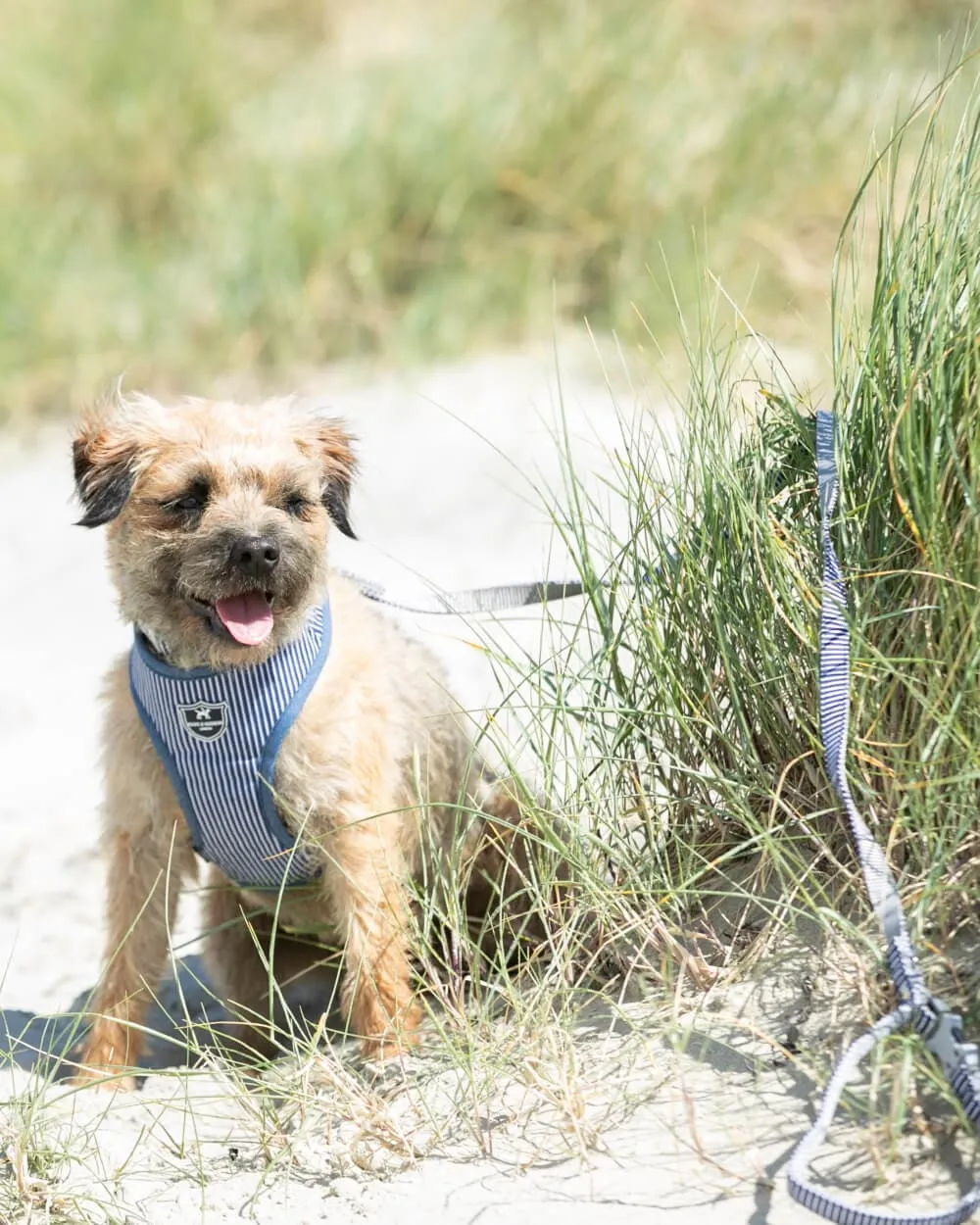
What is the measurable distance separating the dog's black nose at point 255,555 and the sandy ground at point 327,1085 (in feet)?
1.50

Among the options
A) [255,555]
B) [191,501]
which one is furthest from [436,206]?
[255,555]

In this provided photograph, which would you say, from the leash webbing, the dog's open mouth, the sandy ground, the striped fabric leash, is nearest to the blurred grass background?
the sandy ground

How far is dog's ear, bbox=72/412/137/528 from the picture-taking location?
3730 millimetres

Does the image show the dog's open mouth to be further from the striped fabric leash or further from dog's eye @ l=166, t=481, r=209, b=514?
the striped fabric leash

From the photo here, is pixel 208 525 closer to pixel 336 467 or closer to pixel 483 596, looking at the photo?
pixel 336 467

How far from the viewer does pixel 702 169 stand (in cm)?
888

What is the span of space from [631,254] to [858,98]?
186 centimetres

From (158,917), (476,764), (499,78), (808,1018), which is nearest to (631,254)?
(499,78)

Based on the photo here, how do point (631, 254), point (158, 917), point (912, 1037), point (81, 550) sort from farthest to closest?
1. point (631, 254)
2. point (81, 550)
3. point (158, 917)
4. point (912, 1037)

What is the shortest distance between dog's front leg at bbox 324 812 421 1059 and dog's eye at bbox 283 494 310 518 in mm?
820

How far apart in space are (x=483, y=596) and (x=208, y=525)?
2.73 feet

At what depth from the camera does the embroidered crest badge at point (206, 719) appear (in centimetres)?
362

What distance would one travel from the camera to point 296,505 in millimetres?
3844

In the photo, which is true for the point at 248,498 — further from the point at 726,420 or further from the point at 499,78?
the point at 499,78
